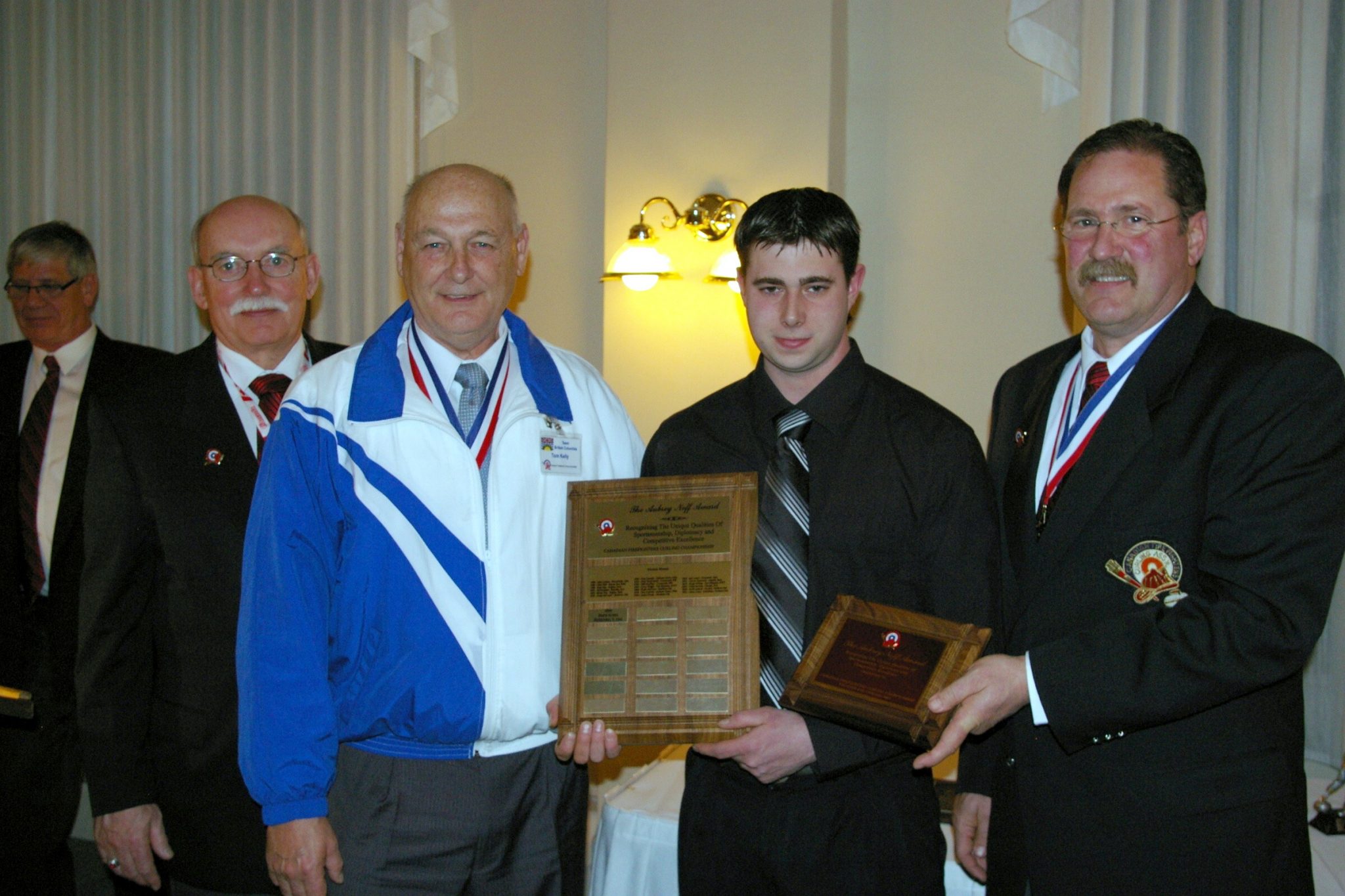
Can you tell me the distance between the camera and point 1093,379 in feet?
7.91

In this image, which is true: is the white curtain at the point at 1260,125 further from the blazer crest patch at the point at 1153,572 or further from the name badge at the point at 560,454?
the name badge at the point at 560,454

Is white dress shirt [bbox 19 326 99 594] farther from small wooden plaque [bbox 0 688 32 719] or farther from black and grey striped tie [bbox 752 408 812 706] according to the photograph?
black and grey striped tie [bbox 752 408 812 706]

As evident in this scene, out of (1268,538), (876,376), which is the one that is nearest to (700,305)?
(876,376)

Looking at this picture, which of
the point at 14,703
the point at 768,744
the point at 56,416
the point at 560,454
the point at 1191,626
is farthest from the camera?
the point at 56,416

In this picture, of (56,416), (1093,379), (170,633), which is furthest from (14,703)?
(56,416)

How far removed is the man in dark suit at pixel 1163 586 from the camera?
2053 mm

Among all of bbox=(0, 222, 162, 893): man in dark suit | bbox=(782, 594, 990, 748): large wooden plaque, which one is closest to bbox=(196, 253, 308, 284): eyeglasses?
bbox=(0, 222, 162, 893): man in dark suit

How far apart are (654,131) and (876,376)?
2.69 meters

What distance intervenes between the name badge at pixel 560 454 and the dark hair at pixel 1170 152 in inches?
55.2

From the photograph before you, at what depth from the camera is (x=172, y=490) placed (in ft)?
9.10

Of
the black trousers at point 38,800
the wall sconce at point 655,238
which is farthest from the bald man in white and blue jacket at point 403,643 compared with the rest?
the black trousers at point 38,800

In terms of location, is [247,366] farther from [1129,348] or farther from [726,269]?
[1129,348]

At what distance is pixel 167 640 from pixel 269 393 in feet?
2.38

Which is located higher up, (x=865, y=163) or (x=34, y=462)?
(x=865, y=163)
